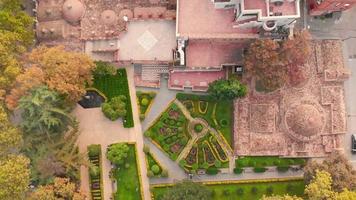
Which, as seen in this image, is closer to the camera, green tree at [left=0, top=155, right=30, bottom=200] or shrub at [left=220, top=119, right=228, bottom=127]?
green tree at [left=0, top=155, right=30, bottom=200]

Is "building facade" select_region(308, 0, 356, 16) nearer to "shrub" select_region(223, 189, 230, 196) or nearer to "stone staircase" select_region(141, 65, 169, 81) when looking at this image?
"stone staircase" select_region(141, 65, 169, 81)

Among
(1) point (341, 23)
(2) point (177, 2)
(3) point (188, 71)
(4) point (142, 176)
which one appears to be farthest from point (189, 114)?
(1) point (341, 23)

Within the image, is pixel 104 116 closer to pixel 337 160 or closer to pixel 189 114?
pixel 189 114

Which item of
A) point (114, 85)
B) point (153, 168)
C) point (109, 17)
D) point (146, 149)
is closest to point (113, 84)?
point (114, 85)

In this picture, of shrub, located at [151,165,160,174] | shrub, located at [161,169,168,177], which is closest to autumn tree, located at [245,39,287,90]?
shrub, located at [161,169,168,177]

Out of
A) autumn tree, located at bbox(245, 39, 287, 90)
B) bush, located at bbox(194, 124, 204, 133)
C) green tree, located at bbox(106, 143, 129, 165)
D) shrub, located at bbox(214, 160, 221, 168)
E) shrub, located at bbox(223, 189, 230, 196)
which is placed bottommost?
shrub, located at bbox(223, 189, 230, 196)

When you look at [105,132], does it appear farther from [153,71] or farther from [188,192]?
[188,192]
